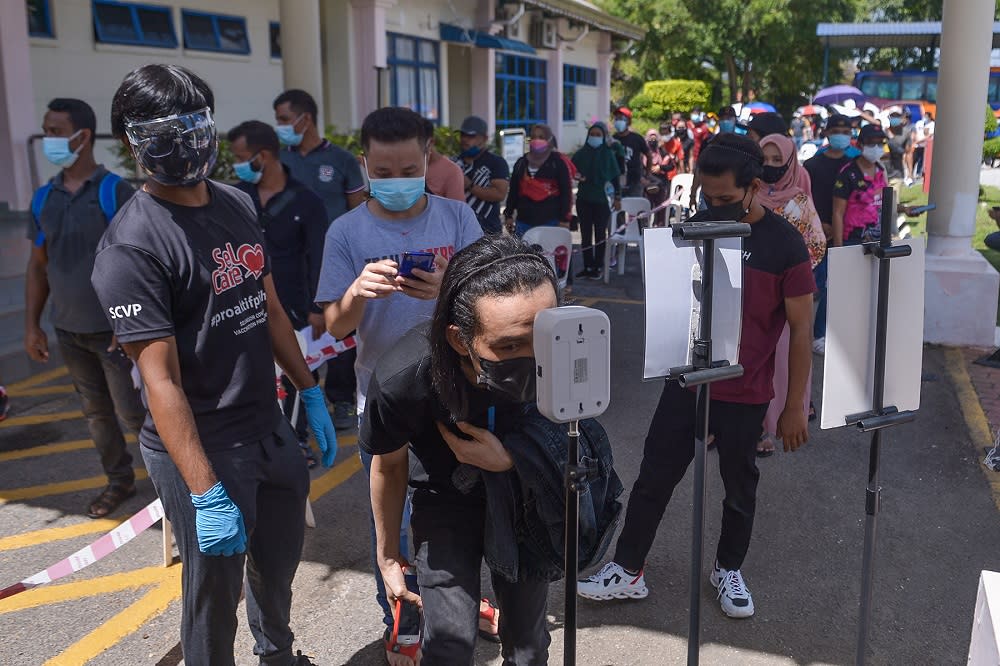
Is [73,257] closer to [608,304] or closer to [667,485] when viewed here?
[667,485]

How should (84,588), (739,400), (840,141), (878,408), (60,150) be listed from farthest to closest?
(840,141)
(60,150)
(84,588)
(739,400)
(878,408)

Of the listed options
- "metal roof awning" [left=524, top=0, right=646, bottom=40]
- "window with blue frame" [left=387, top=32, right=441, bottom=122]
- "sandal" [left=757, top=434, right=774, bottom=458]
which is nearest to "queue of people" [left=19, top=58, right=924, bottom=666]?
"sandal" [left=757, top=434, right=774, bottom=458]

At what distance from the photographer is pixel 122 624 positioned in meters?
3.65

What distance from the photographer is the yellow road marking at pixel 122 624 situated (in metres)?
3.45

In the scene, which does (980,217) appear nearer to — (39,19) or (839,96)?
(39,19)

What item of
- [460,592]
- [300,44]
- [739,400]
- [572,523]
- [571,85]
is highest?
[571,85]

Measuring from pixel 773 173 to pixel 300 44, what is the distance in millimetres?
6213

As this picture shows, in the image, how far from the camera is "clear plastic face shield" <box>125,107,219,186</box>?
2426 mm

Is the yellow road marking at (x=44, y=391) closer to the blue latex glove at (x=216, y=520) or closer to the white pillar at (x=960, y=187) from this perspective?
the blue latex glove at (x=216, y=520)

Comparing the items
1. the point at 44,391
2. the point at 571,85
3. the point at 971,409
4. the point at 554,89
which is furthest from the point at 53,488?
the point at 571,85

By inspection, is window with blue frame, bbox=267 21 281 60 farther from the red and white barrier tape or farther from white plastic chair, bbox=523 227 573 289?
the red and white barrier tape

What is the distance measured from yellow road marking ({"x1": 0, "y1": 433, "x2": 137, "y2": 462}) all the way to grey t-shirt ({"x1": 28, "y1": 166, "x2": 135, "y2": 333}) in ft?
4.83

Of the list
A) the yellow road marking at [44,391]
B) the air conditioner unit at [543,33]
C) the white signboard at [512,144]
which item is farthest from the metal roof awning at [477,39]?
the yellow road marking at [44,391]

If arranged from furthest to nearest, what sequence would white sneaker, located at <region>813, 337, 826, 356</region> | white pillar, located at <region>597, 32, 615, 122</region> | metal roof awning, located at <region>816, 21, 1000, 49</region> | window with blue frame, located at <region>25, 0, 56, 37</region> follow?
1. metal roof awning, located at <region>816, 21, 1000, 49</region>
2. white pillar, located at <region>597, 32, 615, 122</region>
3. window with blue frame, located at <region>25, 0, 56, 37</region>
4. white sneaker, located at <region>813, 337, 826, 356</region>
